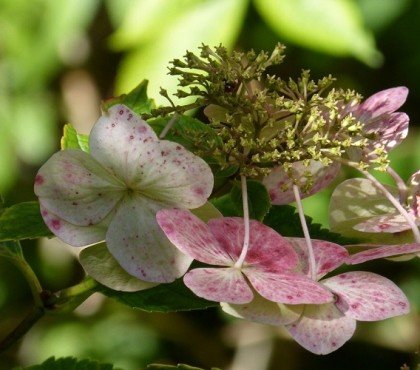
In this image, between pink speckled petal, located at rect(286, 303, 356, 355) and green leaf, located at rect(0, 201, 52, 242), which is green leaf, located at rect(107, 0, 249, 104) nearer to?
green leaf, located at rect(0, 201, 52, 242)

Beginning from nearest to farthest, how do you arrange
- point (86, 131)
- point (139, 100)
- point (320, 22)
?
point (139, 100), point (320, 22), point (86, 131)

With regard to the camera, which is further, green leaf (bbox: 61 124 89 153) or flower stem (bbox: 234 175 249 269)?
green leaf (bbox: 61 124 89 153)

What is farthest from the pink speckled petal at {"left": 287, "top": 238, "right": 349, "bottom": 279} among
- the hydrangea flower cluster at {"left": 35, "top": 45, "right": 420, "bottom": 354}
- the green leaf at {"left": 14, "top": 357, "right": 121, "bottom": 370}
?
the green leaf at {"left": 14, "top": 357, "right": 121, "bottom": 370}

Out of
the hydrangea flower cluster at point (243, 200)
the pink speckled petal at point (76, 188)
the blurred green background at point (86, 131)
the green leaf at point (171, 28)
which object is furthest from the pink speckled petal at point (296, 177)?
the blurred green background at point (86, 131)

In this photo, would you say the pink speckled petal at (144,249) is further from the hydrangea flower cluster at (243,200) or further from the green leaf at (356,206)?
the green leaf at (356,206)

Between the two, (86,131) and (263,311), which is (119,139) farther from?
(86,131)

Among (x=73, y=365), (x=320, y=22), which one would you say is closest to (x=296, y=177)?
(x=73, y=365)
